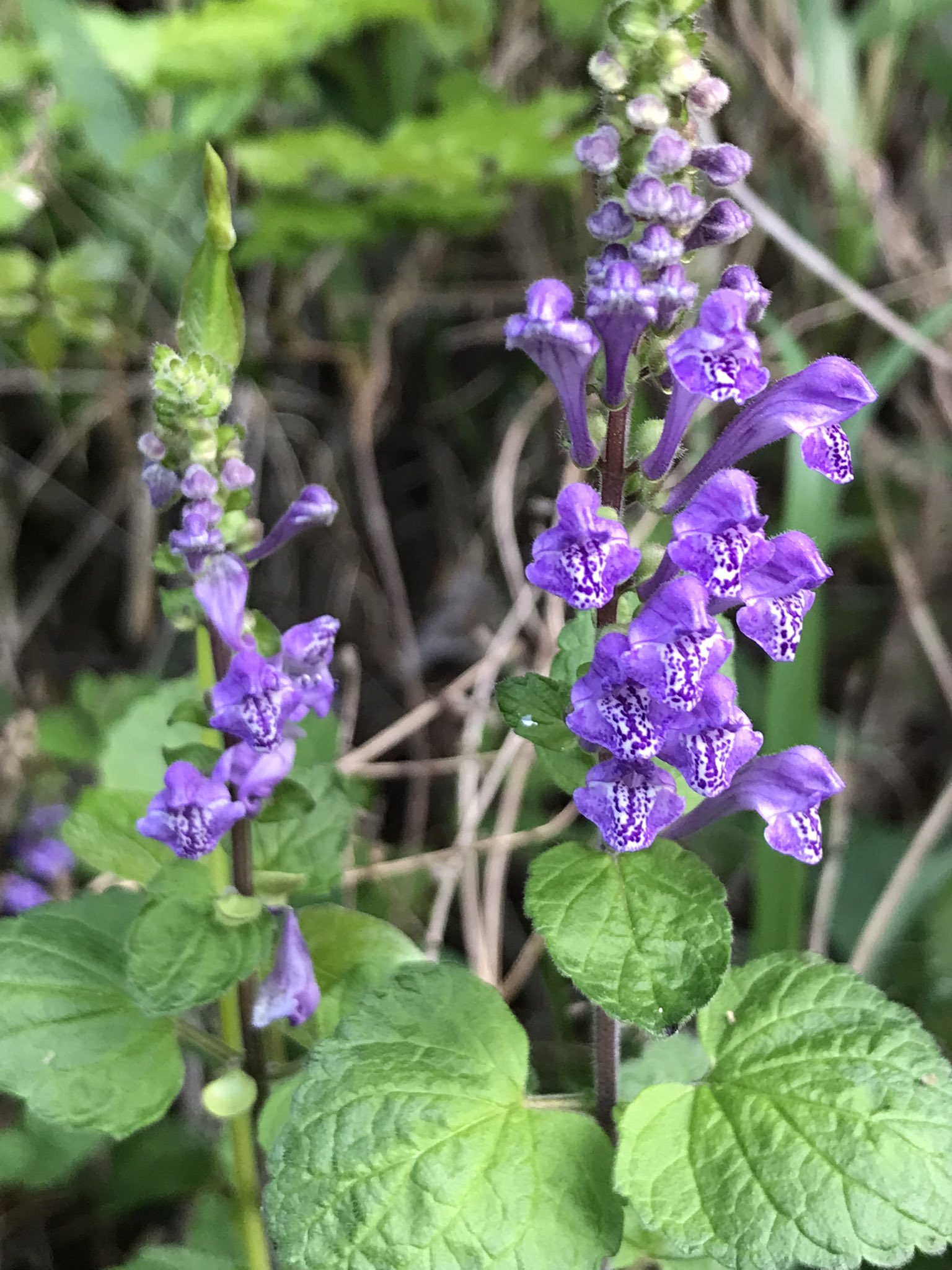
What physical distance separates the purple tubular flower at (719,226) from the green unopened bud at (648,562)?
30 cm

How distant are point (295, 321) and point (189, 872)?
6.24 feet

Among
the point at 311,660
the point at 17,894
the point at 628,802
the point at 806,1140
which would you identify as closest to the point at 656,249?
the point at 628,802

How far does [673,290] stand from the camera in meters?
1.04

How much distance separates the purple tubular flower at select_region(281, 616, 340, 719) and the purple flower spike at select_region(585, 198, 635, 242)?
538 millimetres

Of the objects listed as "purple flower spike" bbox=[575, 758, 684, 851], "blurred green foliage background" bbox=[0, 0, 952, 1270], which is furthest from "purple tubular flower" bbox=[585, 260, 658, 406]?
"blurred green foliage background" bbox=[0, 0, 952, 1270]

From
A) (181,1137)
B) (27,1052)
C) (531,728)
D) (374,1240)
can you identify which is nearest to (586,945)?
(531,728)

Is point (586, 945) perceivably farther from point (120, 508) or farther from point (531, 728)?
point (120, 508)

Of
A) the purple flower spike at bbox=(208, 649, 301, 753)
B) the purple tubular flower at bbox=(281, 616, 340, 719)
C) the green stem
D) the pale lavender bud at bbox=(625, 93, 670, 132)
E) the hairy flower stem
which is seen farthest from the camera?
the green stem

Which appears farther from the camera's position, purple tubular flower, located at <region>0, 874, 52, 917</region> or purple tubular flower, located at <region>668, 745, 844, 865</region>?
purple tubular flower, located at <region>0, 874, 52, 917</region>

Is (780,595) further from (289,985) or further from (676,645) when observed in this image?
(289,985)

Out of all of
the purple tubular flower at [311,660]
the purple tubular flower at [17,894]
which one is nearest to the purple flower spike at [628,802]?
the purple tubular flower at [311,660]

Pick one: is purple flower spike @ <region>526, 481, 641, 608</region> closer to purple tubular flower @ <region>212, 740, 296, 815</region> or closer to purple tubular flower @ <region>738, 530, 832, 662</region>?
purple tubular flower @ <region>738, 530, 832, 662</region>

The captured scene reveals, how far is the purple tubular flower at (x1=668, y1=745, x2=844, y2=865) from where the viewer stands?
121 cm

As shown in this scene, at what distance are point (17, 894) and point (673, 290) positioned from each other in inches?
83.7
